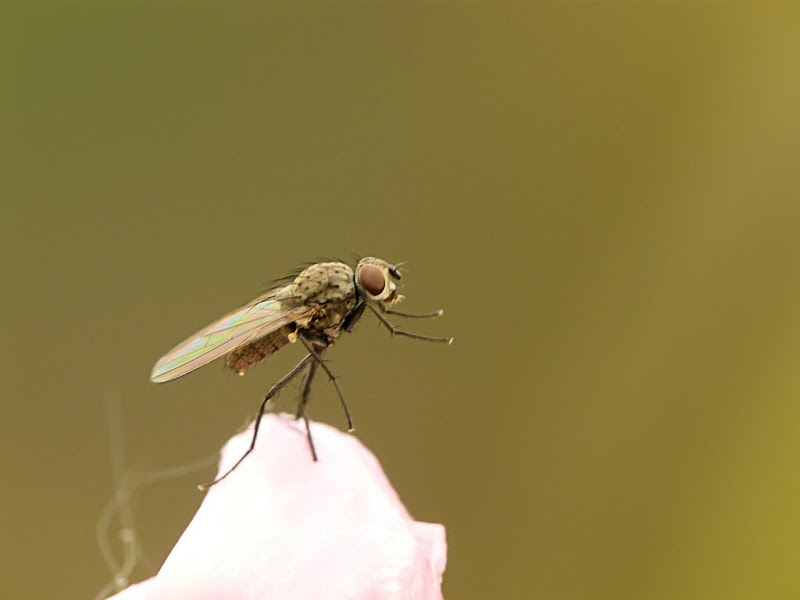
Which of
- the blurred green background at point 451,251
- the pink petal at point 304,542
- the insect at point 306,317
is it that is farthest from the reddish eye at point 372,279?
the blurred green background at point 451,251

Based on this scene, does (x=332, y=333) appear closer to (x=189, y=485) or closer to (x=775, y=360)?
(x=189, y=485)

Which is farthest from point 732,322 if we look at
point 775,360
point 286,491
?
point 286,491

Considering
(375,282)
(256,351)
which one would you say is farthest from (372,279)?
(256,351)

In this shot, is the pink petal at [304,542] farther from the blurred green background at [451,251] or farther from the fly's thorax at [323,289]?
the blurred green background at [451,251]

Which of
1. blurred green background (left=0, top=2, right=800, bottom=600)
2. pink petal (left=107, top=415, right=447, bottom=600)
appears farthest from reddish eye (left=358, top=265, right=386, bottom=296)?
blurred green background (left=0, top=2, right=800, bottom=600)

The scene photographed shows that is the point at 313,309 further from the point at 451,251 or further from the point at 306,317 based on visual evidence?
the point at 451,251
